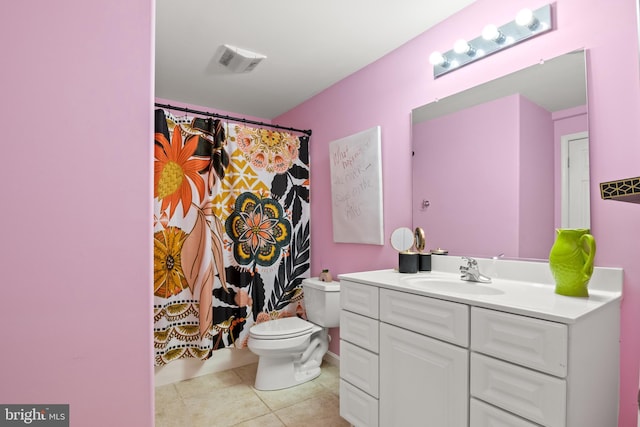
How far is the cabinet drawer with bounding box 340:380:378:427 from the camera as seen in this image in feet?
5.10

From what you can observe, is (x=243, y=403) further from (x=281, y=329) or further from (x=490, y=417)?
(x=490, y=417)

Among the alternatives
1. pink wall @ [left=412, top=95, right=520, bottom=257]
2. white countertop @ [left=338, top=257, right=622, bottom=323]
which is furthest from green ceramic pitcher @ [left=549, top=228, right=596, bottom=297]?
pink wall @ [left=412, top=95, right=520, bottom=257]

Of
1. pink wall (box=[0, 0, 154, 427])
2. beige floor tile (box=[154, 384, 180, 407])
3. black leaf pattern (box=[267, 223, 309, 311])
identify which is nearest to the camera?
pink wall (box=[0, 0, 154, 427])

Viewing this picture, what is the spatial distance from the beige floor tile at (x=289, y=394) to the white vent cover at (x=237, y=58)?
2337 mm

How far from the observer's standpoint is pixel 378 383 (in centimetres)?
153

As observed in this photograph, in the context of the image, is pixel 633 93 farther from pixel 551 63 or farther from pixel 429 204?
pixel 429 204

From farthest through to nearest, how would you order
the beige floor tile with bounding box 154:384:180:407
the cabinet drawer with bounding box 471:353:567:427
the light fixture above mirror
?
the beige floor tile with bounding box 154:384:180:407 → the light fixture above mirror → the cabinet drawer with bounding box 471:353:567:427

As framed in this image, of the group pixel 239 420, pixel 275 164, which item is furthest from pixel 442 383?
pixel 275 164

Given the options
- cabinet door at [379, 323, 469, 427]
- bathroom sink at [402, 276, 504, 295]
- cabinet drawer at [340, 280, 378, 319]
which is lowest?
cabinet door at [379, 323, 469, 427]

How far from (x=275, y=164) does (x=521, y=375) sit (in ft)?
7.40

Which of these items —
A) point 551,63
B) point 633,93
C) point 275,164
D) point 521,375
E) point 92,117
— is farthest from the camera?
point 275,164

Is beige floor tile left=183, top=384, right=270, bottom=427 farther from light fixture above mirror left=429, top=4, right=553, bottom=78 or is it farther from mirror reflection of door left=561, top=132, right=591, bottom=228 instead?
light fixture above mirror left=429, top=4, right=553, bottom=78

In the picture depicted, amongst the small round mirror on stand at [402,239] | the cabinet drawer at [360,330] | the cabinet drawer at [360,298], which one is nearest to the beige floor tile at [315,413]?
the cabinet drawer at [360,330]

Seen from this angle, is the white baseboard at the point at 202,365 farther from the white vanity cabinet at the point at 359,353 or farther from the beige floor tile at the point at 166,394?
the white vanity cabinet at the point at 359,353
